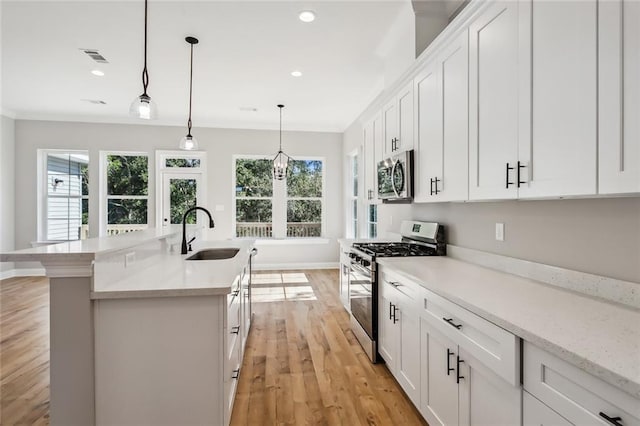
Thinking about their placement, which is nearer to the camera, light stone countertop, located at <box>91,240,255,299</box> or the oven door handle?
light stone countertop, located at <box>91,240,255,299</box>

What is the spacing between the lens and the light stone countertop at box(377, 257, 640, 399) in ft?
2.81

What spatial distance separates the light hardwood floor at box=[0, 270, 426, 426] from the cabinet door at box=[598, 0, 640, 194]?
5.62ft

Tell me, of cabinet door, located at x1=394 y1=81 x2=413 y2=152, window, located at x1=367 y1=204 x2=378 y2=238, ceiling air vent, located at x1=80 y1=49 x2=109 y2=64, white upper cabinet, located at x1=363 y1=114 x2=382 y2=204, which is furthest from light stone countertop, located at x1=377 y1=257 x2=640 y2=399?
ceiling air vent, located at x1=80 y1=49 x2=109 y2=64

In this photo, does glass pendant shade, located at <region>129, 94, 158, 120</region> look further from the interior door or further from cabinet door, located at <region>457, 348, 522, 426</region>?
the interior door

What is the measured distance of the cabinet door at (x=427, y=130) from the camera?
229 centimetres

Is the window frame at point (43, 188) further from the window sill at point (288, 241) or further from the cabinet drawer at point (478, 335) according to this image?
the cabinet drawer at point (478, 335)

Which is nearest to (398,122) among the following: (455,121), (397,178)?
(397,178)

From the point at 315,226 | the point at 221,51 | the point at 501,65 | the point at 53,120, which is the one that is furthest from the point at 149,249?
the point at 53,120

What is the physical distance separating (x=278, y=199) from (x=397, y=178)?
13.3ft

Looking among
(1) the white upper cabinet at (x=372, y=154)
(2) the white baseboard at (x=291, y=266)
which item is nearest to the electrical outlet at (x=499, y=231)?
(1) the white upper cabinet at (x=372, y=154)

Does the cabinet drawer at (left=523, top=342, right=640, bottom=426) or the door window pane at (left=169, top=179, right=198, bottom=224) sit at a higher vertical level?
the door window pane at (left=169, top=179, right=198, bottom=224)

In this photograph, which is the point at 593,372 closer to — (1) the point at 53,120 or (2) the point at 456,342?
(2) the point at 456,342

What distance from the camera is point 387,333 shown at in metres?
2.40

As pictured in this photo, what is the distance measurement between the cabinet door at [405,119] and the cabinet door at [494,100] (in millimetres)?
828
